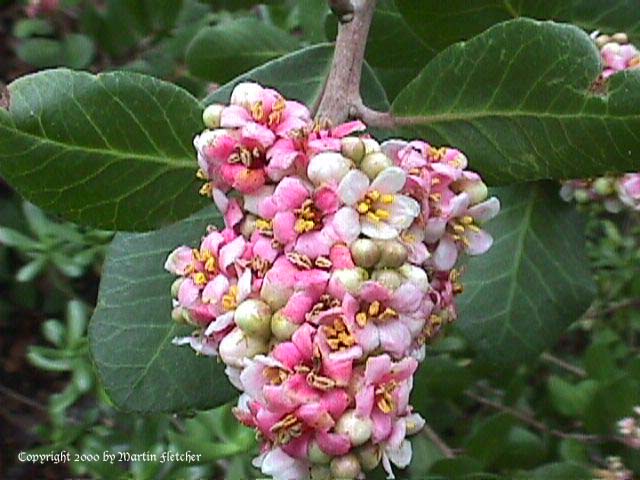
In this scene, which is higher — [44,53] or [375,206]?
[375,206]

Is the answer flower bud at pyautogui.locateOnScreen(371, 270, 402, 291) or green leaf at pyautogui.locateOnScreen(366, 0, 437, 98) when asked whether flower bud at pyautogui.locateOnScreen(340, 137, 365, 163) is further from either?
green leaf at pyautogui.locateOnScreen(366, 0, 437, 98)

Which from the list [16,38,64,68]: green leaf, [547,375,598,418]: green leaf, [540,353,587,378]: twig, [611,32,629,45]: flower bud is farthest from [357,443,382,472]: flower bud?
[16,38,64,68]: green leaf

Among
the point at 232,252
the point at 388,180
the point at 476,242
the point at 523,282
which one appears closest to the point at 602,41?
the point at 523,282

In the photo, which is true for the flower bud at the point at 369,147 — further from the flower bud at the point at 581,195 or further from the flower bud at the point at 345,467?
the flower bud at the point at 581,195

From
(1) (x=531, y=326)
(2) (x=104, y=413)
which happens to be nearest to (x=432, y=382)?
(1) (x=531, y=326)

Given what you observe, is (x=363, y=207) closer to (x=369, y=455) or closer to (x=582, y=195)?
(x=369, y=455)

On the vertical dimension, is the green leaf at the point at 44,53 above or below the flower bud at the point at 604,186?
below

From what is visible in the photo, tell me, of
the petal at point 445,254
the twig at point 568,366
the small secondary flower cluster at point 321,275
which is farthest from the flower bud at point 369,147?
the twig at point 568,366
